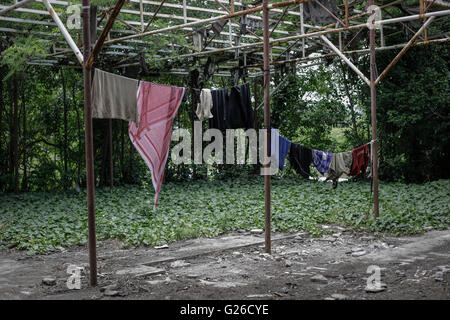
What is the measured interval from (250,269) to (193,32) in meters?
6.76

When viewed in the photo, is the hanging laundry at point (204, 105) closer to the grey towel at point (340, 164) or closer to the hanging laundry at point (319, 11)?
the hanging laundry at point (319, 11)

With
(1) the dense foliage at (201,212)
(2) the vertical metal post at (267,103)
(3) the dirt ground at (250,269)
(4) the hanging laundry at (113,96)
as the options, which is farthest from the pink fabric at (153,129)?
(1) the dense foliage at (201,212)

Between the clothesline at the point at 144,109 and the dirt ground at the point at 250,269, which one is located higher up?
the clothesline at the point at 144,109

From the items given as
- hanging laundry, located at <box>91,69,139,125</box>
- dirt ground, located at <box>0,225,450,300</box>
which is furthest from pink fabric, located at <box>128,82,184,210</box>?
dirt ground, located at <box>0,225,450,300</box>

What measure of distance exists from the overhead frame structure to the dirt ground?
1.62 feet

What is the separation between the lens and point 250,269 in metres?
5.50

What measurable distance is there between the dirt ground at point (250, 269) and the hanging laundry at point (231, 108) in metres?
2.03

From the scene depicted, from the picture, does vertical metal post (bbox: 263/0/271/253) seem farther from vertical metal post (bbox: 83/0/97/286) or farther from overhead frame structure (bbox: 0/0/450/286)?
vertical metal post (bbox: 83/0/97/286)

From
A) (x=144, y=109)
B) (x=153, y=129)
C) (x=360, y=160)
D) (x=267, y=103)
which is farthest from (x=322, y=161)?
(x=144, y=109)

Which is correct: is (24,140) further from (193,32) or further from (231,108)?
(231,108)

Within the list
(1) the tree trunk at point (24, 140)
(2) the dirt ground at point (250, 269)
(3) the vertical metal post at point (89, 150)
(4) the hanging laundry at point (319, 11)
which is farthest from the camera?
(1) the tree trunk at point (24, 140)

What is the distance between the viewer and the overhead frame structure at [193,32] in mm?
4883

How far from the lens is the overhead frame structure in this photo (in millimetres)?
4883

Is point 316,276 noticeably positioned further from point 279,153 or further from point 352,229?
point 279,153
